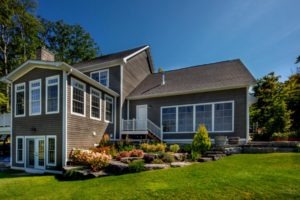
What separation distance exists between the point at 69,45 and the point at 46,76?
26.4 m

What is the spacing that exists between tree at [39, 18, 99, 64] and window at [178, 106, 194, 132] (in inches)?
989

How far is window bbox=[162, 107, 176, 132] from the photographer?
14.7 m

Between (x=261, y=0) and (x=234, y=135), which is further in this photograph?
(x=234, y=135)

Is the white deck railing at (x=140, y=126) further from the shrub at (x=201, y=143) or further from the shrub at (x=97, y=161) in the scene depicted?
the shrub at (x=97, y=161)

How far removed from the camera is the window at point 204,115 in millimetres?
13516

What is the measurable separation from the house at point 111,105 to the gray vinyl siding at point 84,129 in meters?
0.05

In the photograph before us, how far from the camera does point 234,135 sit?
12.6 metres

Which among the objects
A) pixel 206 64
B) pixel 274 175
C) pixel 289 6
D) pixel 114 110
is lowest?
pixel 274 175

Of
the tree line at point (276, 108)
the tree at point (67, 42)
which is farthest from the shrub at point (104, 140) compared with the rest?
the tree at point (67, 42)

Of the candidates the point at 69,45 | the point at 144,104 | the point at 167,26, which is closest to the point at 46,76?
the point at 144,104

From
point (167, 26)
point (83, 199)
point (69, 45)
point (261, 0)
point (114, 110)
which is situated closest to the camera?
point (83, 199)

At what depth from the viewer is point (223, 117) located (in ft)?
43.0

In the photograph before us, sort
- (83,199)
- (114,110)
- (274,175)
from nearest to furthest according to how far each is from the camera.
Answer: (83,199), (274,175), (114,110)

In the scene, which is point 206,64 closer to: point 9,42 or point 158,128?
point 158,128
